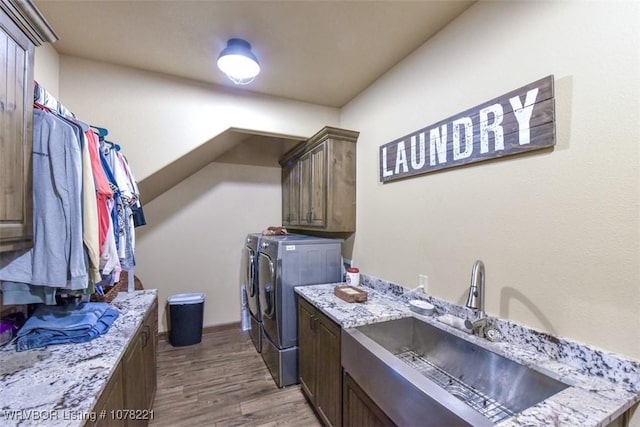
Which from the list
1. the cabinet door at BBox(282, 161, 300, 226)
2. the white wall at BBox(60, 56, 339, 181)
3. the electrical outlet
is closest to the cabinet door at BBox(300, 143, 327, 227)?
the cabinet door at BBox(282, 161, 300, 226)

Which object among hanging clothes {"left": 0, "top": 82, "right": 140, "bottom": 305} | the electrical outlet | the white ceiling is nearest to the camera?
hanging clothes {"left": 0, "top": 82, "right": 140, "bottom": 305}

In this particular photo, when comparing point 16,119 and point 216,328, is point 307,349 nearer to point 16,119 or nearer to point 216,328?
point 216,328

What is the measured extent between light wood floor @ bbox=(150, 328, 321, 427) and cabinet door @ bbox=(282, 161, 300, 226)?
5.23 ft

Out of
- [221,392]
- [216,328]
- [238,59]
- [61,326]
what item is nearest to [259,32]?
[238,59]

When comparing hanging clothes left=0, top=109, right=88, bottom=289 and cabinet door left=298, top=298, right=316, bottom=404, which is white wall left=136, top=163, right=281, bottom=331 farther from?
hanging clothes left=0, top=109, right=88, bottom=289

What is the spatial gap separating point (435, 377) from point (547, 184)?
1.10 metres

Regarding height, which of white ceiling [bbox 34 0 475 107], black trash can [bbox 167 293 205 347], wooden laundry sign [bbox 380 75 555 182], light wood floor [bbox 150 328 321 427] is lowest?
light wood floor [bbox 150 328 321 427]

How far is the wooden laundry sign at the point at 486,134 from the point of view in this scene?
117 cm

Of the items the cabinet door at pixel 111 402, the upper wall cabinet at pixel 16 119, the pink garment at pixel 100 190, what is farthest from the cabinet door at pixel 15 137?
the cabinet door at pixel 111 402

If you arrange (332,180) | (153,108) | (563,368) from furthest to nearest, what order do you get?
1. (332,180)
2. (153,108)
3. (563,368)

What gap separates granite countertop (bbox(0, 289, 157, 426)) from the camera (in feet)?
2.50

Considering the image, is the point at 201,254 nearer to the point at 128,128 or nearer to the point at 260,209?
the point at 260,209

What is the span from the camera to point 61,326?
1200 mm

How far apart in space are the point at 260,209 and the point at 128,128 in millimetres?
1850
